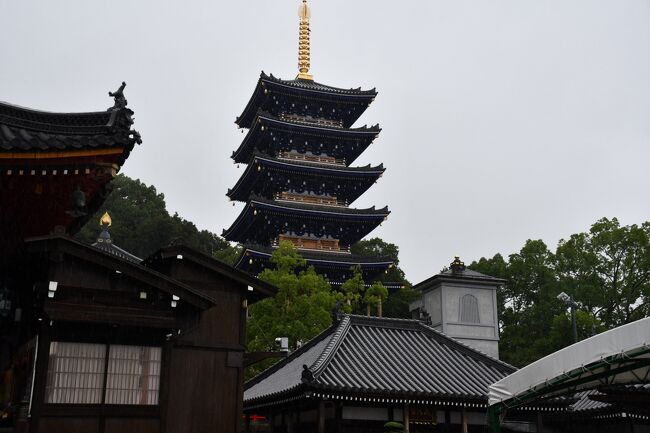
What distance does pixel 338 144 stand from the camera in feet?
154

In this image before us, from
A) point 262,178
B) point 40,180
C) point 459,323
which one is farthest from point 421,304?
point 40,180

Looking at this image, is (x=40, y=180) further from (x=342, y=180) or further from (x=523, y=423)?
(x=342, y=180)

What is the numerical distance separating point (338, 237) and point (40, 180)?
3568 centimetres

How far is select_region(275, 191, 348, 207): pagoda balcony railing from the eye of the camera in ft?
146

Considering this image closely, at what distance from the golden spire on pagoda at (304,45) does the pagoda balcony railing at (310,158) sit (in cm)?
665

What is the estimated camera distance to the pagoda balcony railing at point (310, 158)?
4581 centimetres

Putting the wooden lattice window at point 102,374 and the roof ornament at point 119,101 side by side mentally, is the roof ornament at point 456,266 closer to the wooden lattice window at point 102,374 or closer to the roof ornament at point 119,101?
the wooden lattice window at point 102,374

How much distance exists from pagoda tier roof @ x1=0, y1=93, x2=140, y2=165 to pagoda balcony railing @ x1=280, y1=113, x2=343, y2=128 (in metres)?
35.9

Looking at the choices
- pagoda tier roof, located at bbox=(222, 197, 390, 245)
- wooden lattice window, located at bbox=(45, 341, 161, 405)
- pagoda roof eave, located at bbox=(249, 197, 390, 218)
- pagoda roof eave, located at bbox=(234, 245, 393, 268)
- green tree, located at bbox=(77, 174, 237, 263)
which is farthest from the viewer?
green tree, located at bbox=(77, 174, 237, 263)

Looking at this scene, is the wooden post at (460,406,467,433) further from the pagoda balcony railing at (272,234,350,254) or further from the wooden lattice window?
the pagoda balcony railing at (272,234,350,254)

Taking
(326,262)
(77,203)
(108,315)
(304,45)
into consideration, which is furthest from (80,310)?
(304,45)

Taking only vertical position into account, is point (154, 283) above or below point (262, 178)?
below

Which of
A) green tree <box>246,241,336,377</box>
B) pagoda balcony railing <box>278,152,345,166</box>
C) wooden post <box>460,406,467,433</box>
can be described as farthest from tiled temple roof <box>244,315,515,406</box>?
pagoda balcony railing <box>278,152,345,166</box>

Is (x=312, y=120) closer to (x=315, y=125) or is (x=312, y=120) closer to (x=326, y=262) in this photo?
(x=315, y=125)
